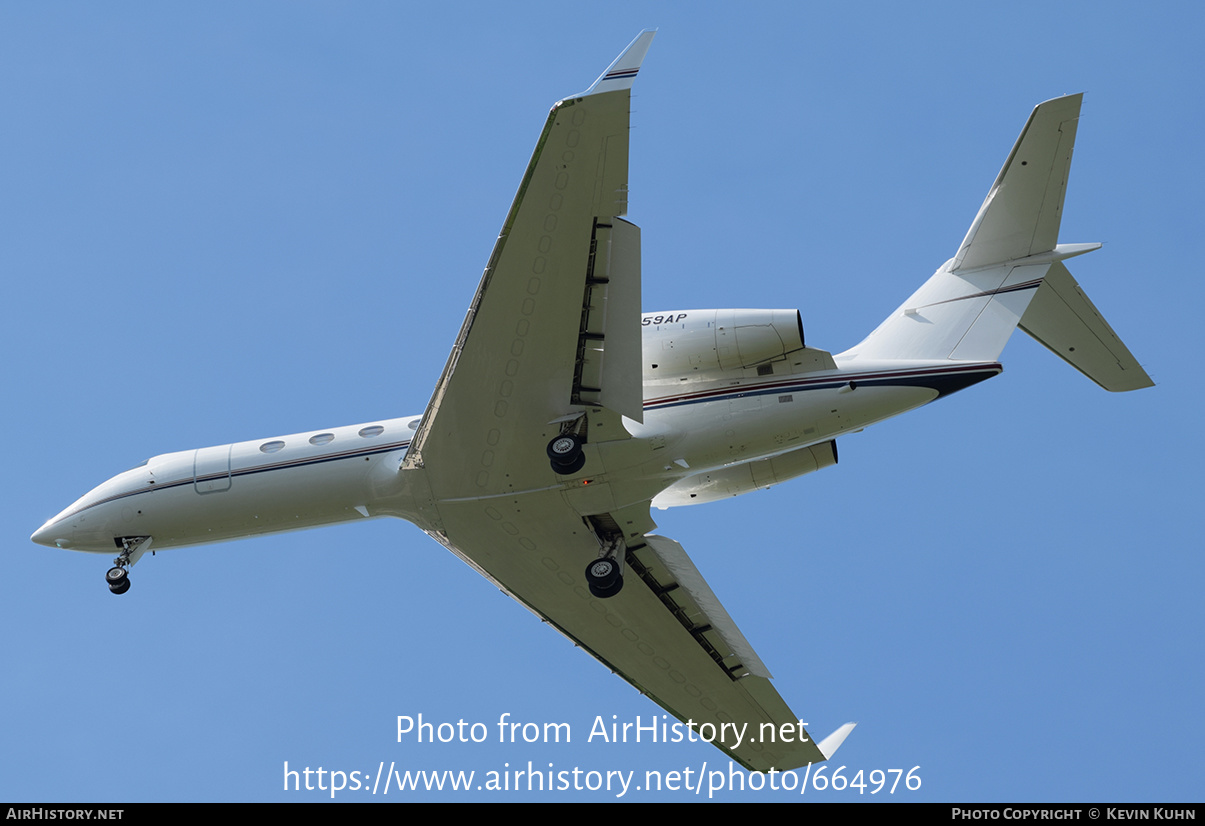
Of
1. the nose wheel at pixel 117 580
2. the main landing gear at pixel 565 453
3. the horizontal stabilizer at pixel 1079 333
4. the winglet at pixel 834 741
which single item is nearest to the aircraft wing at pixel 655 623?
the winglet at pixel 834 741

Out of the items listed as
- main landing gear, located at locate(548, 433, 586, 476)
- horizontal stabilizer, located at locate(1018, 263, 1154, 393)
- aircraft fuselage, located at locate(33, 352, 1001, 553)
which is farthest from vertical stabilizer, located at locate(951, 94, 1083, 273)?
main landing gear, located at locate(548, 433, 586, 476)

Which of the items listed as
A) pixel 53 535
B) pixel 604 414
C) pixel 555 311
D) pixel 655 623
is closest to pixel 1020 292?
pixel 604 414

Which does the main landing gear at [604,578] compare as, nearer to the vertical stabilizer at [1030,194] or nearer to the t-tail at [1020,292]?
the t-tail at [1020,292]

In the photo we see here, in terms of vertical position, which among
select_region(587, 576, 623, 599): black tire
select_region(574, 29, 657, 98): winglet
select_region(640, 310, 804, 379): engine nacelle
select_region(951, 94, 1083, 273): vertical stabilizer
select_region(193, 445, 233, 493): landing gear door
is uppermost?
select_region(951, 94, 1083, 273): vertical stabilizer

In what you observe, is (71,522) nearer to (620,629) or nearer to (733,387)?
(620,629)

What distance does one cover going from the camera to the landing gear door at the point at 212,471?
827 inches

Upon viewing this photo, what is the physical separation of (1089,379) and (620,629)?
879 cm

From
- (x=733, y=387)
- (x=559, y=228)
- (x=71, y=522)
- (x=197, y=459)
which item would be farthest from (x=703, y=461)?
(x=71, y=522)

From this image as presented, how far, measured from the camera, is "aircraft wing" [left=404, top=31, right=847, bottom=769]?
17.2m

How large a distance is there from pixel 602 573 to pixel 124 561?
7579 mm

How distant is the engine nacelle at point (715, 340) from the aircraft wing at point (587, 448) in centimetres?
A: 124

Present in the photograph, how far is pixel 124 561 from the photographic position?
836 inches

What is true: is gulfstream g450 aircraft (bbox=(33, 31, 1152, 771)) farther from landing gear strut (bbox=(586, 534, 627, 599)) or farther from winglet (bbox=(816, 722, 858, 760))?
winglet (bbox=(816, 722, 858, 760))

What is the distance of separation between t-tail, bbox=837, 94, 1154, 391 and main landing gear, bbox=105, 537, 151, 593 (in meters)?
11.4
